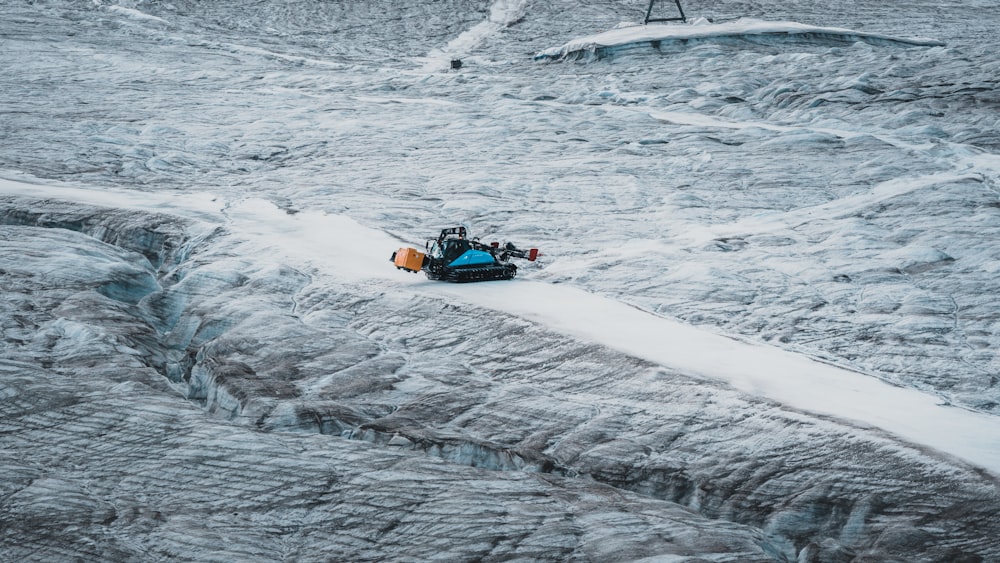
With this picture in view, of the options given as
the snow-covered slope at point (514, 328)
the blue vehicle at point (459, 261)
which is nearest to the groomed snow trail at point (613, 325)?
the snow-covered slope at point (514, 328)

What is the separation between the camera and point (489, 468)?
40.0 feet

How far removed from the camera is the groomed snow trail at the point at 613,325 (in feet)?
41.2

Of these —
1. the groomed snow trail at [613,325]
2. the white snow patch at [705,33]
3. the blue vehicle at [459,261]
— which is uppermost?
the white snow patch at [705,33]

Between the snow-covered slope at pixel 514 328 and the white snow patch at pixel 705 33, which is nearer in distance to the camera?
the snow-covered slope at pixel 514 328

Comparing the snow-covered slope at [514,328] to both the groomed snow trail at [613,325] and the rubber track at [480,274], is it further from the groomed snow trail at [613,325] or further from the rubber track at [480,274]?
the rubber track at [480,274]

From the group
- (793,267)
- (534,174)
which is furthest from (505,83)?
(793,267)

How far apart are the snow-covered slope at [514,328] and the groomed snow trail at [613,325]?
0.08 meters

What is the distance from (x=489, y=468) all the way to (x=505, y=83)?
30.0 meters

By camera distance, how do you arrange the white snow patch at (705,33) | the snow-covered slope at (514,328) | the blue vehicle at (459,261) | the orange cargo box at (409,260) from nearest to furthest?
the snow-covered slope at (514,328) < the orange cargo box at (409,260) < the blue vehicle at (459,261) < the white snow patch at (705,33)

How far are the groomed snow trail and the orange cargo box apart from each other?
1.20 feet

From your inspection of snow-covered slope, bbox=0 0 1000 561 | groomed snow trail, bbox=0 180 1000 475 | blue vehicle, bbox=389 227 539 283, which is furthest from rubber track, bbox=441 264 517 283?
snow-covered slope, bbox=0 0 1000 561

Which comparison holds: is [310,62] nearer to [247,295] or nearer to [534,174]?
[534,174]

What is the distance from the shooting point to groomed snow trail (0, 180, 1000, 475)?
1257cm

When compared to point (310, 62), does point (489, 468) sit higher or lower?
lower
